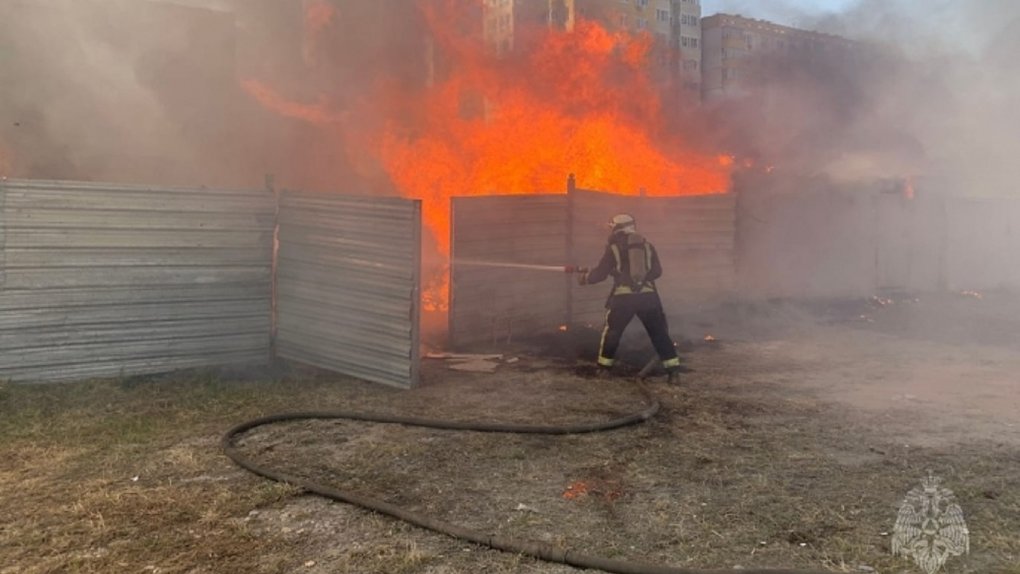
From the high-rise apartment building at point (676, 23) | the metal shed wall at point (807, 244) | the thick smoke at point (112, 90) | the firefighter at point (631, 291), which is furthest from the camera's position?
the high-rise apartment building at point (676, 23)

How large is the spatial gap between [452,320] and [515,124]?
23.7 ft

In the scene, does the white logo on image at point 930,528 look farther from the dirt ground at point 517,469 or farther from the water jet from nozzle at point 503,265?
the water jet from nozzle at point 503,265

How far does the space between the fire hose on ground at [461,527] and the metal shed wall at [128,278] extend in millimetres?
2289

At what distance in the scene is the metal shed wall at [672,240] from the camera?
35.0ft

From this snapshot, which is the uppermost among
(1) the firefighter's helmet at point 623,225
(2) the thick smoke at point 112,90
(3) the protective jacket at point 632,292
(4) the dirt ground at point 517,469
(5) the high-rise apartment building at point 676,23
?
(5) the high-rise apartment building at point 676,23

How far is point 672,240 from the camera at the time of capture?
11.9 m

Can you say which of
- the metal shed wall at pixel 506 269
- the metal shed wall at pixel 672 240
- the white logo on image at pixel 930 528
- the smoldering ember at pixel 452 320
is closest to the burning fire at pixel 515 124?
the smoldering ember at pixel 452 320

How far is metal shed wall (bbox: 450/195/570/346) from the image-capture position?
8.96 meters

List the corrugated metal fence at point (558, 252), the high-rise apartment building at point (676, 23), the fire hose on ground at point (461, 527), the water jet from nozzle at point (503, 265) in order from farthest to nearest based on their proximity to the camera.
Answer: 1. the high-rise apartment building at point (676, 23)
2. the corrugated metal fence at point (558, 252)
3. the water jet from nozzle at point (503, 265)
4. the fire hose on ground at point (461, 527)

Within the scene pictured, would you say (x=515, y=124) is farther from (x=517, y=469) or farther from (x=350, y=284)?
(x=517, y=469)

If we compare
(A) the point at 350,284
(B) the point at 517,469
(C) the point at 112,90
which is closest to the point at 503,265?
(A) the point at 350,284

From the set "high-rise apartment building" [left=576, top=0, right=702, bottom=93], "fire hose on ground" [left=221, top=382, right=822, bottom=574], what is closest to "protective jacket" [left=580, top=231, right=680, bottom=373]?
"fire hose on ground" [left=221, top=382, right=822, bottom=574]

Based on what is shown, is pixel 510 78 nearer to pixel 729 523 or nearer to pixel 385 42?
pixel 385 42

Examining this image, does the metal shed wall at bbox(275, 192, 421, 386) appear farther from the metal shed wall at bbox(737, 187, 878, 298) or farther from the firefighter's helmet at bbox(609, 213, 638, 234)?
the metal shed wall at bbox(737, 187, 878, 298)
